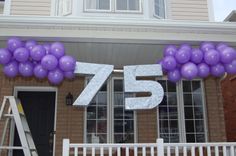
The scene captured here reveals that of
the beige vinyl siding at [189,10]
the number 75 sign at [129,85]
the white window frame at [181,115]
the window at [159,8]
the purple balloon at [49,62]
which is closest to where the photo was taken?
the purple balloon at [49,62]

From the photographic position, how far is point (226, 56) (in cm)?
499

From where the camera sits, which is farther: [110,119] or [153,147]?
[110,119]

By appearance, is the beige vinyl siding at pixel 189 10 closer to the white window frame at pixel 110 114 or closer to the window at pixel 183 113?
the window at pixel 183 113

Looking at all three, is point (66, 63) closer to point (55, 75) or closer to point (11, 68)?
point (55, 75)

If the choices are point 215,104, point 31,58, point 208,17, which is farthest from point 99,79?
point 208,17

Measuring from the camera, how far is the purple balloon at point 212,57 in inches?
195

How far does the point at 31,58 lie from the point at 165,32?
2.20 metres

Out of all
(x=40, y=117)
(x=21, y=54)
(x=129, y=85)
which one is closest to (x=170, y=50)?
(x=129, y=85)

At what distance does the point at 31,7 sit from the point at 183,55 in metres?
4.54

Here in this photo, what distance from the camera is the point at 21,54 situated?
484cm

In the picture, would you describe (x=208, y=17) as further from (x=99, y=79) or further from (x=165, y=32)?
(x=99, y=79)

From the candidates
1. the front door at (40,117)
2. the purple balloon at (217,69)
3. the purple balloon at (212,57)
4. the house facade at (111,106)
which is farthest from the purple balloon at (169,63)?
the front door at (40,117)

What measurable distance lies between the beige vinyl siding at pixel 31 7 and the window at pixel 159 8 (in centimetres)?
265

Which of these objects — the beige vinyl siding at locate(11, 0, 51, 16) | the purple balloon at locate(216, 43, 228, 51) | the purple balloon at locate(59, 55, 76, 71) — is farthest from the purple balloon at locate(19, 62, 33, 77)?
the beige vinyl siding at locate(11, 0, 51, 16)
